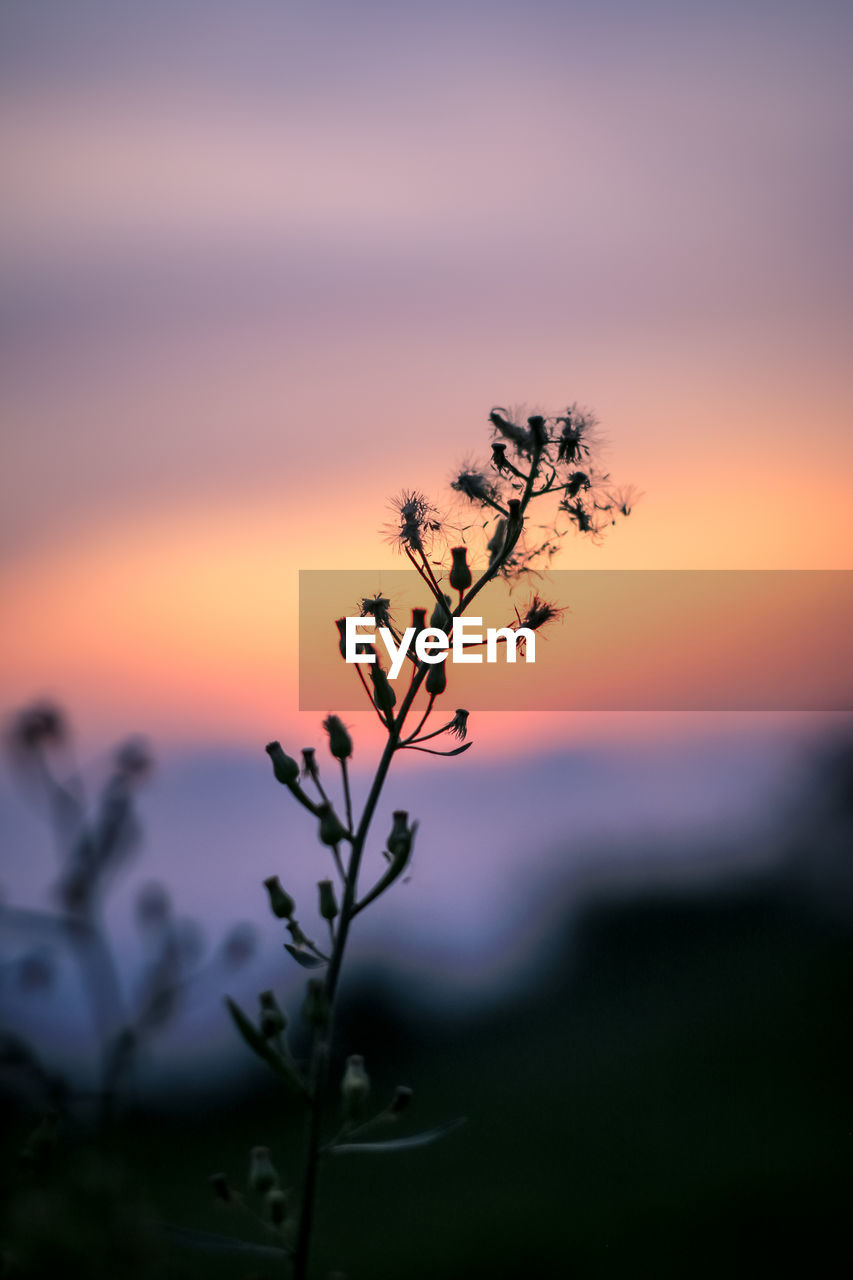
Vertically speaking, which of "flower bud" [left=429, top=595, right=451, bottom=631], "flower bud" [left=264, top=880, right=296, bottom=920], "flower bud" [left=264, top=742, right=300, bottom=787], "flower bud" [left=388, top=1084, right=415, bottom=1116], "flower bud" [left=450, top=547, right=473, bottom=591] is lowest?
"flower bud" [left=388, top=1084, right=415, bottom=1116]

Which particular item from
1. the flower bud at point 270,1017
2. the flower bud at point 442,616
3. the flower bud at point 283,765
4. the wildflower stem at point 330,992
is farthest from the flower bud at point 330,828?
the flower bud at point 442,616

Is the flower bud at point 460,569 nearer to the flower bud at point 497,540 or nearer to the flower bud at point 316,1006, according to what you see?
the flower bud at point 497,540

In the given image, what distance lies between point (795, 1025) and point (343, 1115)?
31.6 ft

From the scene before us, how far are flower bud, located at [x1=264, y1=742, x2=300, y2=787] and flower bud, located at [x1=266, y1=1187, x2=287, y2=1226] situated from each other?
700mm

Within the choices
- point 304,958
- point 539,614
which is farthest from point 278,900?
point 539,614

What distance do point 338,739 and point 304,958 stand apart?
41 centimetres

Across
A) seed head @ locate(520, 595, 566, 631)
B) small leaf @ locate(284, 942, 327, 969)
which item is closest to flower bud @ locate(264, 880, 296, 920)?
small leaf @ locate(284, 942, 327, 969)

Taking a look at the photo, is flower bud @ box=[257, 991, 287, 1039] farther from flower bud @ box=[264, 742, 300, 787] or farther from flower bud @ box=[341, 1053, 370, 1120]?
flower bud @ box=[264, 742, 300, 787]

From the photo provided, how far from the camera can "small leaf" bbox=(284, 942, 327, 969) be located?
203cm

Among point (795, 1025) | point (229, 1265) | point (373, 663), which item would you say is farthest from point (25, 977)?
point (795, 1025)

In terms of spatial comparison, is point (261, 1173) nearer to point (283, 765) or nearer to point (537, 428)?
point (283, 765)

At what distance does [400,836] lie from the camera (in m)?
2.04

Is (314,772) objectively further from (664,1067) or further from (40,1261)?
(664,1067)

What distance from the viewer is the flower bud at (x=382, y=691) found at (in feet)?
6.71
